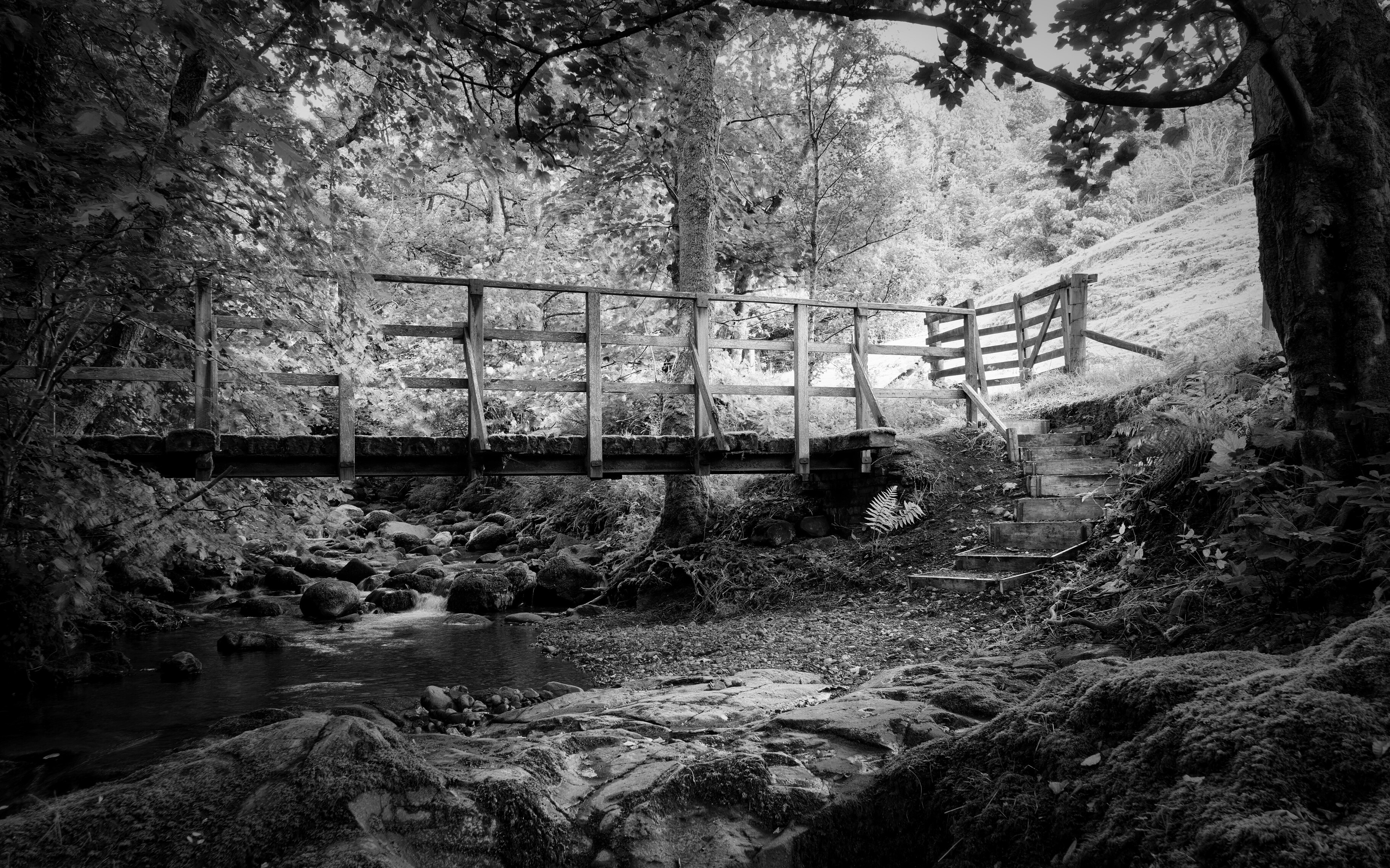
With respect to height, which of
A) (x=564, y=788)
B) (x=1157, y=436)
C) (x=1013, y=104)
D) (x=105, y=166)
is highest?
(x=1013, y=104)

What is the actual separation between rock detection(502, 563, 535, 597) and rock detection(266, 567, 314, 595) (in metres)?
3.15

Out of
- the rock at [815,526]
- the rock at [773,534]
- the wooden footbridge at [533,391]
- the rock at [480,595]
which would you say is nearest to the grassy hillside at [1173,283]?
the wooden footbridge at [533,391]

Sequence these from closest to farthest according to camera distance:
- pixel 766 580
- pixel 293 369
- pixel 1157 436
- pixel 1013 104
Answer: pixel 1157 436 → pixel 766 580 → pixel 293 369 → pixel 1013 104

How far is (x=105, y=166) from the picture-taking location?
471 centimetres

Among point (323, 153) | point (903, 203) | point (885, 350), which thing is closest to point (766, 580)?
point (885, 350)

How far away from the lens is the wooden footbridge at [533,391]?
6672mm

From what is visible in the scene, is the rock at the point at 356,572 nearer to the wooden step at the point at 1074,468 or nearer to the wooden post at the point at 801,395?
the wooden post at the point at 801,395

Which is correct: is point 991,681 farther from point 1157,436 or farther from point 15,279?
point 15,279

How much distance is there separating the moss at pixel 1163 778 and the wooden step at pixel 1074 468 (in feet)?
20.7

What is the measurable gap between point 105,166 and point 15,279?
1.03m

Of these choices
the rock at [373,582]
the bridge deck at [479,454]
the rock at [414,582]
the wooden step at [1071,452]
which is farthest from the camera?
the rock at [373,582]

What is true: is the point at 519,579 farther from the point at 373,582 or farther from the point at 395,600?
the point at 373,582

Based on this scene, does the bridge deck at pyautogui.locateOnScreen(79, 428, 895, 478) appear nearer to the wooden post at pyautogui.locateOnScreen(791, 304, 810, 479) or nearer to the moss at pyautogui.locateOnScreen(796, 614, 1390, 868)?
the wooden post at pyautogui.locateOnScreen(791, 304, 810, 479)

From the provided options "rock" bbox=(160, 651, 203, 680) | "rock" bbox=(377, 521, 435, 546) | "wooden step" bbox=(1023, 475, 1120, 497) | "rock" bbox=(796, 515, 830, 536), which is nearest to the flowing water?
"rock" bbox=(160, 651, 203, 680)
